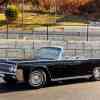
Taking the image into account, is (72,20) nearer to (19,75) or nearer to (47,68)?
(47,68)

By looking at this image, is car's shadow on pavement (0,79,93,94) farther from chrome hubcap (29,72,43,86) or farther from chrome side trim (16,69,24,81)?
chrome side trim (16,69,24,81)

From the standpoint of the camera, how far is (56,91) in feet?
43.9

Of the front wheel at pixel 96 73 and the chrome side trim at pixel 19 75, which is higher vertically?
the chrome side trim at pixel 19 75

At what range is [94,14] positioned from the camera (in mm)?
87562

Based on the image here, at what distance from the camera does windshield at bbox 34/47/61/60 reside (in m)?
15.0

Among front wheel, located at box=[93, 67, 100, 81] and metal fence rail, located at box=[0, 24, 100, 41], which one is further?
metal fence rail, located at box=[0, 24, 100, 41]

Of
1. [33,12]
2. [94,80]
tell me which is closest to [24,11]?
[33,12]

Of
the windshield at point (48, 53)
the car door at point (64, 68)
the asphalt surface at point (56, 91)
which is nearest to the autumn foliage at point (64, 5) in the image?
the windshield at point (48, 53)

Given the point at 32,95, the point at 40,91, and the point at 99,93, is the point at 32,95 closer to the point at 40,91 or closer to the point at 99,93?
the point at 40,91

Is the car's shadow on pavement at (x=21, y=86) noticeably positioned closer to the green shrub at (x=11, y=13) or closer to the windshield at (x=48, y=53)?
the windshield at (x=48, y=53)

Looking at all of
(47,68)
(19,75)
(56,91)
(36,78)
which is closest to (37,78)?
(36,78)

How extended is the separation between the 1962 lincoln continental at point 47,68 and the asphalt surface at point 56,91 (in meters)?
0.29

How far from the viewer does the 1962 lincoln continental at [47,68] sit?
13836mm

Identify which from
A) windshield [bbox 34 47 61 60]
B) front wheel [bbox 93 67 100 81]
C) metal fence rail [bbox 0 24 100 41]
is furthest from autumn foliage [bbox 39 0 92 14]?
windshield [bbox 34 47 61 60]
